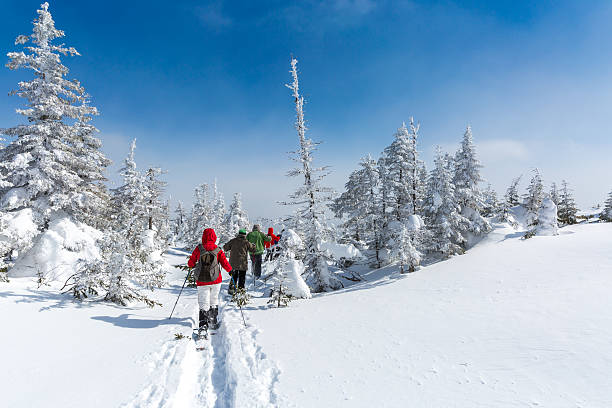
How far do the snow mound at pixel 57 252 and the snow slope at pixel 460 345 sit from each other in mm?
8986

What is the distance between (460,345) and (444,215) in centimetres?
1730

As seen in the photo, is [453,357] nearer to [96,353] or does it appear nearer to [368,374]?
[368,374]

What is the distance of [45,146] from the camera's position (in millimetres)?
12758

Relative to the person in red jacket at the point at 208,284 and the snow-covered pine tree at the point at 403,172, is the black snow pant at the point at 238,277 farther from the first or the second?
the snow-covered pine tree at the point at 403,172

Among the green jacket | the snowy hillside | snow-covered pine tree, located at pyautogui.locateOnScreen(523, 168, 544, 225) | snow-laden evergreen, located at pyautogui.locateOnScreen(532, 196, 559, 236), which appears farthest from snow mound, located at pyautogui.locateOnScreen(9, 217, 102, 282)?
snow-covered pine tree, located at pyautogui.locateOnScreen(523, 168, 544, 225)

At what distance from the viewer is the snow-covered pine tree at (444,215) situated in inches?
773

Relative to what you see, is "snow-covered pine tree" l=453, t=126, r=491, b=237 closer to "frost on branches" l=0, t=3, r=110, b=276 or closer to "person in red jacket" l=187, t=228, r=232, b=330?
"person in red jacket" l=187, t=228, r=232, b=330

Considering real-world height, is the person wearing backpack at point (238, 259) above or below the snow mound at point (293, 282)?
above

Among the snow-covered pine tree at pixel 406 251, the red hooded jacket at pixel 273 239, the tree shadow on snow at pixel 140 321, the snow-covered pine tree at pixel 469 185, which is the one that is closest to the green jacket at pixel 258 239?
the red hooded jacket at pixel 273 239

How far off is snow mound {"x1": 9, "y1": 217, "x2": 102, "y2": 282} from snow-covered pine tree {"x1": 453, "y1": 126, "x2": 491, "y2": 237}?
79.2 ft

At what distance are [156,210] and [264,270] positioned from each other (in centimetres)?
2167

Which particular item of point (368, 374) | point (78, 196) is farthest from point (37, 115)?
point (368, 374)

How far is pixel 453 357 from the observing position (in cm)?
441

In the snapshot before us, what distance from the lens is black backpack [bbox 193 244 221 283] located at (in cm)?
670
